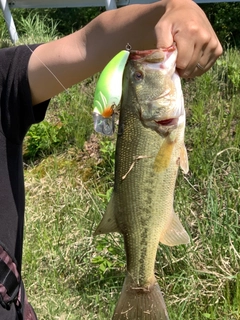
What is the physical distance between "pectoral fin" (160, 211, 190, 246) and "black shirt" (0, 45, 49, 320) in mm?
626

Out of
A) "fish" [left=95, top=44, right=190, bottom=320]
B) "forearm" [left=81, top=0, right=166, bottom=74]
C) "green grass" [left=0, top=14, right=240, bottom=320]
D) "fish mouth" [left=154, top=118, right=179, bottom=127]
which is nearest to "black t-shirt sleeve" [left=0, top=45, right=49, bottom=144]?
"forearm" [left=81, top=0, right=166, bottom=74]

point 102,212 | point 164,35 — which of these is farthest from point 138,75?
point 102,212

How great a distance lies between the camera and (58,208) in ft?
12.1

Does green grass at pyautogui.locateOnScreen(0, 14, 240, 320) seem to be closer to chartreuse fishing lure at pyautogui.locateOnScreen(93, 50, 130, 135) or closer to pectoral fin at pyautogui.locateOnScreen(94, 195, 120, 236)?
pectoral fin at pyautogui.locateOnScreen(94, 195, 120, 236)

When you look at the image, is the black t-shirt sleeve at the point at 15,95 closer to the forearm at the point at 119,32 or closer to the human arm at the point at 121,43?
the human arm at the point at 121,43

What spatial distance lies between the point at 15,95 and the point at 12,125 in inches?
4.7

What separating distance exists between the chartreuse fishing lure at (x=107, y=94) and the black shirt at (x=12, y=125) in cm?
57

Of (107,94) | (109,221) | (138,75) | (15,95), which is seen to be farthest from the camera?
(15,95)

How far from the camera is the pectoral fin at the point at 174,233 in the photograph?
1.61 m

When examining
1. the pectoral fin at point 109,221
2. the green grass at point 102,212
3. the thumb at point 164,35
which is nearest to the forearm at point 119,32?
the thumb at point 164,35

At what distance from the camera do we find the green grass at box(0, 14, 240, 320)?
2.74m

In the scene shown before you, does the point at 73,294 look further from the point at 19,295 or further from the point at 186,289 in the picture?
the point at 19,295

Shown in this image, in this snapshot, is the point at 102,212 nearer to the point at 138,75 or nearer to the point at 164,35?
the point at 138,75

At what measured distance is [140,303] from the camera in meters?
1.76
